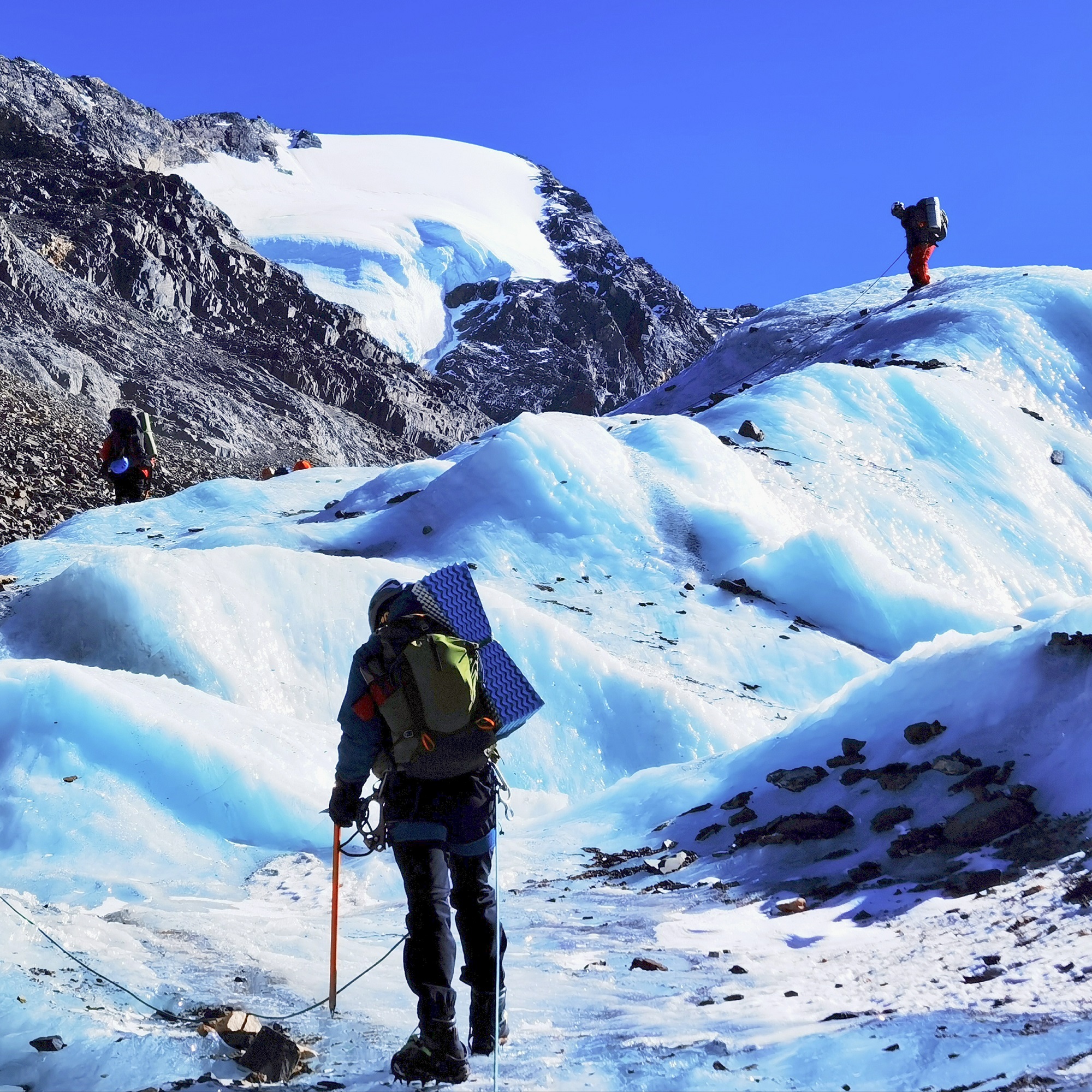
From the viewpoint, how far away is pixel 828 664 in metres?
10.5

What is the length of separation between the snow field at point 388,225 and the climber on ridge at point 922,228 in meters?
52.3

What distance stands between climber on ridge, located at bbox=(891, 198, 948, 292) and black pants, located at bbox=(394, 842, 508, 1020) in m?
19.4

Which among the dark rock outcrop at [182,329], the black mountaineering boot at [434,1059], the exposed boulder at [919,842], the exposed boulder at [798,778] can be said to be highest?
the dark rock outcrop at [182,329]

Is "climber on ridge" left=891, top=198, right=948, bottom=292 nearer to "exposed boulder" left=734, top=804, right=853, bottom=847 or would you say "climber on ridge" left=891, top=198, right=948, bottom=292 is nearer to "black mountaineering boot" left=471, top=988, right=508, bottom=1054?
"exposed boulder" left=734, top=804, right=853, bottom=847

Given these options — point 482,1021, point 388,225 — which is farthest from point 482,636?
point 388,225

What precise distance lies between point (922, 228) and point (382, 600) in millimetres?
19714

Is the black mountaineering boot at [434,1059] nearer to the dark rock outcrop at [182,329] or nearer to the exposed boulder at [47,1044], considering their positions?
the exposed boulder at [47,1044]

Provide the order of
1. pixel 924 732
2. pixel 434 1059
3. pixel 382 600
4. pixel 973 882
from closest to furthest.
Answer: pixel 434 1059, pixel 382 600, pixel 973 882, pixel 924 732

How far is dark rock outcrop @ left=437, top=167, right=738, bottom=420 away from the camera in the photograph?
227ft

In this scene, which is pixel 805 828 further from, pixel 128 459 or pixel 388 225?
pixel 388 225

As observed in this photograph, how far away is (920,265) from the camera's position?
22.4 metres

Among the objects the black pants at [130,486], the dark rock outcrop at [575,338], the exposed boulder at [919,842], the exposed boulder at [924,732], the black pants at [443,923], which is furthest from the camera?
the dark rock outcrop at [575,338]

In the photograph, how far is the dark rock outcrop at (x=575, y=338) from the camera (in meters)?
69.1

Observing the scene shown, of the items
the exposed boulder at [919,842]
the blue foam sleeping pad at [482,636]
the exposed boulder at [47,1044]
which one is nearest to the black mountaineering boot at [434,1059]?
the blue foam sleeping pad at [482,636]
